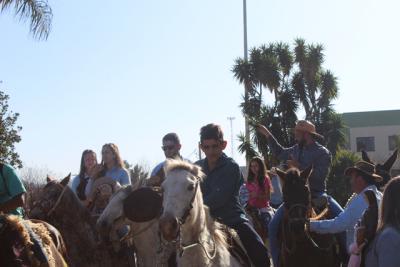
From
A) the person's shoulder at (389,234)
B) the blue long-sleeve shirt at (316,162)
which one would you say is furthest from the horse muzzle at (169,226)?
the blue long-sleeve shirt at (316,162)

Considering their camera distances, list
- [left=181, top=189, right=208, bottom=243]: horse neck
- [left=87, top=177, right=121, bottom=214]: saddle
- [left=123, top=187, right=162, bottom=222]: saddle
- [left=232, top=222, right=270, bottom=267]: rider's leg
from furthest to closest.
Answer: [left=87, top=177, right=121, bottom=214]: saddle
[left=123, top=187, right=162, bottom=222]: saddle
[left=232, top=222, right=270, bottom=267]: rider's leg
[left=181, top=189, right=208, bottom=243]: horse neck

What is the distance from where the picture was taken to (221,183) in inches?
265

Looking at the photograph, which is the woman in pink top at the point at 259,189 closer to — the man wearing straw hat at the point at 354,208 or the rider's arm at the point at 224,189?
the man wearing straw hat at the point at 354,208

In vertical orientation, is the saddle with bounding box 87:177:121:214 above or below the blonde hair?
below

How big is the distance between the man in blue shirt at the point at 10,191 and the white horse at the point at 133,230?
1754 millimetres

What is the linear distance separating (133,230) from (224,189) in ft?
7.64

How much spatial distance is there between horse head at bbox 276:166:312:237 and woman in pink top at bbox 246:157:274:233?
211 inches

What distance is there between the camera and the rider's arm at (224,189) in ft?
22.1

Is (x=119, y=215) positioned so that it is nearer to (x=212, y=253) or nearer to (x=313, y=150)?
(x=212, y=253)

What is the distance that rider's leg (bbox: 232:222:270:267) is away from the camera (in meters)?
7.05

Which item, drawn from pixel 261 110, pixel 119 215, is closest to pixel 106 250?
pixel 119 215

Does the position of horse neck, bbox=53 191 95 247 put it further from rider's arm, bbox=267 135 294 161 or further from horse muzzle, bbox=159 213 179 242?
rider's arm, bbox=267 135 294 161

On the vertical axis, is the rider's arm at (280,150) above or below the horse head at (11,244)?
above

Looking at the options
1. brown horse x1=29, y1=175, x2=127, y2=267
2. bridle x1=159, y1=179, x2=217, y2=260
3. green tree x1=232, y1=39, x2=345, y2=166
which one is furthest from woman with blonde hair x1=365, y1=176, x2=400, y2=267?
green tree x1=232, y1=39, x2=345, y2=166
